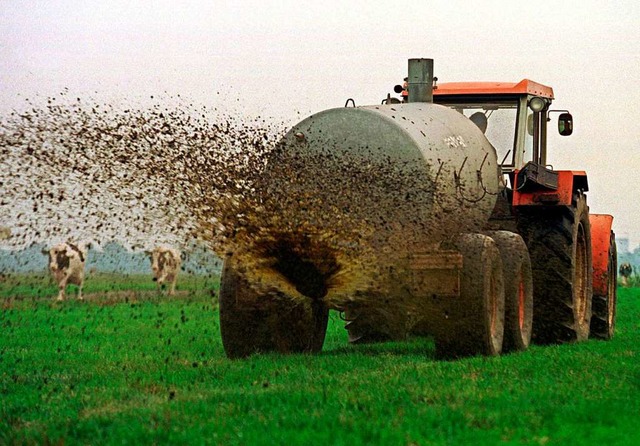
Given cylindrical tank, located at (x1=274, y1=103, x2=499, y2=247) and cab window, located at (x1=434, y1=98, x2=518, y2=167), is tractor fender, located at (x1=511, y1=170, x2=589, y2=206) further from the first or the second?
cylindrical tank, located at (x1=274, y1=103, x2=499, y2=247)

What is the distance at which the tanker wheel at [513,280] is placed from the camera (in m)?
12.3

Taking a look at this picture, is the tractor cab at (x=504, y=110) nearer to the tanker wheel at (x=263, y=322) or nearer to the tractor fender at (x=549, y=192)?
the tractor fender at (x=549, y=192)

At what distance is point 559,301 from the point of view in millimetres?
13812

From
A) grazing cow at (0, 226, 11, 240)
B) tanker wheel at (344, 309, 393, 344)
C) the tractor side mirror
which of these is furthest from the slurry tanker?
grazing cow at (0, 226, 11, 240)

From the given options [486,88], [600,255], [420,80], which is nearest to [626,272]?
[600,255]

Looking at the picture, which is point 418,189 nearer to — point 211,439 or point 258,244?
point 258,244

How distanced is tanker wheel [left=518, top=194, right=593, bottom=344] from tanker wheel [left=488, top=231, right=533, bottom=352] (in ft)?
2.80

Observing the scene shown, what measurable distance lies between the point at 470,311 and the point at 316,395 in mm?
2930

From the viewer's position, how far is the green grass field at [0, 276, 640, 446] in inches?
293

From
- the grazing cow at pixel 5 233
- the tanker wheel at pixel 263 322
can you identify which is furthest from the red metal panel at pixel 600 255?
the grazing cow at pixel 5 233

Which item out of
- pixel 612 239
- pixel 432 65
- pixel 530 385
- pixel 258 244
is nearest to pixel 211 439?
pixel 530 385

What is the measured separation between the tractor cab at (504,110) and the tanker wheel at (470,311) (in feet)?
9.63

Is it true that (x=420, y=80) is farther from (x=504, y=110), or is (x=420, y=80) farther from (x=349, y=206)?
(x=349, y=206)

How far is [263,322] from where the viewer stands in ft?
40.1
